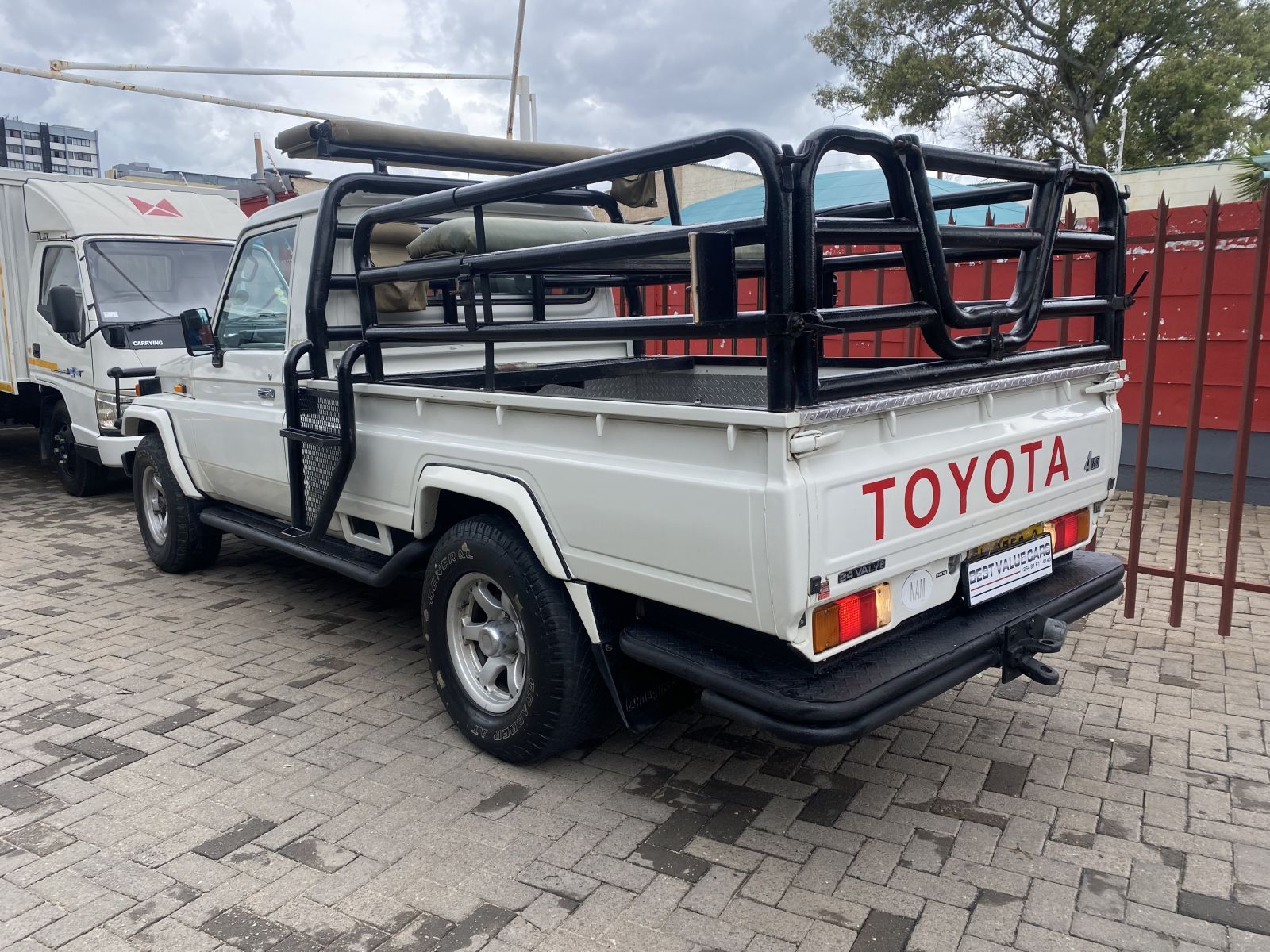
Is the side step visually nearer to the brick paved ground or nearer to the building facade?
the brick paved ground

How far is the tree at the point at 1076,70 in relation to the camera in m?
19.4

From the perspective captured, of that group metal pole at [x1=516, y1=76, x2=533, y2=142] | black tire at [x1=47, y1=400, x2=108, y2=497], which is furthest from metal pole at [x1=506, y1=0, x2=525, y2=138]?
black tire at [x1=47, y1=400, x2=108, y2=497]

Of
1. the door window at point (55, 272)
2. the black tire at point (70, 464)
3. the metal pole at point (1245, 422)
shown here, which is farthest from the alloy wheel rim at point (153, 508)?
the metal pole at point (1245, 422)

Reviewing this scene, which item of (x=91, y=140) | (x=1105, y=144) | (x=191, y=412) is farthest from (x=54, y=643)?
(x=91, y=140)

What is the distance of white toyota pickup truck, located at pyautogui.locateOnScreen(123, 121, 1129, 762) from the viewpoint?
7.92 feet

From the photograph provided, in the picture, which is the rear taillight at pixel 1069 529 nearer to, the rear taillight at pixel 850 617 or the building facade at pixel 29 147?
the rear taillight at pixel 850 617

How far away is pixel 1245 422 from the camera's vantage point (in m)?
4.28

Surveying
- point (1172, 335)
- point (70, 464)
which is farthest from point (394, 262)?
point (1172, 335)

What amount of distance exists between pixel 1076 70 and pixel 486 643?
76.8ft

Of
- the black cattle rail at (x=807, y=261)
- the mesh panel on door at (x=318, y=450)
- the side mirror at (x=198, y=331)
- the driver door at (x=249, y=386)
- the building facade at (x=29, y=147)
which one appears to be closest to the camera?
the black cattle rail at (x=807, y=261)

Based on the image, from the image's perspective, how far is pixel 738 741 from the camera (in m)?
3.54

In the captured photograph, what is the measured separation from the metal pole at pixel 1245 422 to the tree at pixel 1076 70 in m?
18.7

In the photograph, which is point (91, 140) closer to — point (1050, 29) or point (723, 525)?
point (1050, 29)

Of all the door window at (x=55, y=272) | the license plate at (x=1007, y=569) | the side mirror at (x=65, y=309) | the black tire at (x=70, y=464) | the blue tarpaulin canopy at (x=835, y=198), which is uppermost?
the blue tarpaulin canopy at (x=835, y=198)
